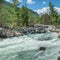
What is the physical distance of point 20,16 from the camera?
297 feet

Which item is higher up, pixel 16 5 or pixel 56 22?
pixel 16 5

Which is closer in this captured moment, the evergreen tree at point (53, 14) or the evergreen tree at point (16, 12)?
the evergreen tree at point (16, 12)

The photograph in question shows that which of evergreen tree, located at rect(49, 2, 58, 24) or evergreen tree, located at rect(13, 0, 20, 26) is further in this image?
evergreen tree, located at rect(49, 2, 58, 24)

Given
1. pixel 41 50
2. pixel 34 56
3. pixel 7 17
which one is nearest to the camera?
pixel 34 56

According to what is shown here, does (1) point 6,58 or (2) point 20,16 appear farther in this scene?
(2) point 20,16

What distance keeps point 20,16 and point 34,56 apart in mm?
66359

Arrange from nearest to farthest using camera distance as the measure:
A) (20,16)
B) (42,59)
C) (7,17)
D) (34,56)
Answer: (42,59)
(34,56)
(20,16)
(7,17)

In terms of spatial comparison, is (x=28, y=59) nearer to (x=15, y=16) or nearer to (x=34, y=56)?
(x=34, y=56)

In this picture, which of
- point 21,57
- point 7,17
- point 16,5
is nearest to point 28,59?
point 21,57

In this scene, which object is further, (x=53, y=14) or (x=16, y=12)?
(x=53, y=14)

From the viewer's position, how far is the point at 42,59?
75.9ft

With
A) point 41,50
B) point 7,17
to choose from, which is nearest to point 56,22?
point 7,17

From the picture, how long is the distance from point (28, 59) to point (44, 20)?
110913mm

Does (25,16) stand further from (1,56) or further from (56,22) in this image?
(1,56)
